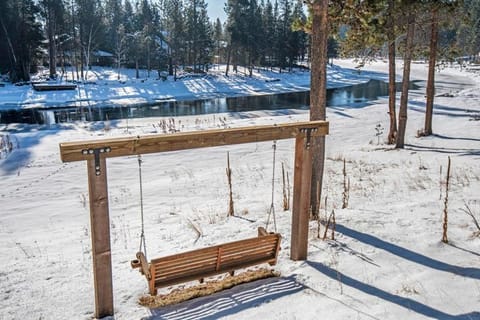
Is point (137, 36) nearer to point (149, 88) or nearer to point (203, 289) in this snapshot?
point (149, 88)

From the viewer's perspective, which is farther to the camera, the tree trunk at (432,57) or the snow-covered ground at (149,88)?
the snow-covered ground at (149,88)

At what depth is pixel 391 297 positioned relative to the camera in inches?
169

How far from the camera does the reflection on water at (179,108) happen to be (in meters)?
28.5

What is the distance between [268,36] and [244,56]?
440cm

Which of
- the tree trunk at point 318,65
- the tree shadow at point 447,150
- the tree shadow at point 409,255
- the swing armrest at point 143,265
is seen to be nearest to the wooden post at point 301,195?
the tree shadow at point 409,255

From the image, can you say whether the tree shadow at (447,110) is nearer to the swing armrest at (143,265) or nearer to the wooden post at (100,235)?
the swing armrest at (143,265)

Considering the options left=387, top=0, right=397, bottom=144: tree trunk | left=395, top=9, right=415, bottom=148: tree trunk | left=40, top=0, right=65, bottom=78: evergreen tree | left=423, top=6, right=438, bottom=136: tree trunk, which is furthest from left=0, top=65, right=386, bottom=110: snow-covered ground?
left=395, top=9, right=415, bottom=148: tree trunk

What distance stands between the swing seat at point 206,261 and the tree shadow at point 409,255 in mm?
1584

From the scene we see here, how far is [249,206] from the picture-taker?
8.20m

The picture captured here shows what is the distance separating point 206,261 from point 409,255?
264cm

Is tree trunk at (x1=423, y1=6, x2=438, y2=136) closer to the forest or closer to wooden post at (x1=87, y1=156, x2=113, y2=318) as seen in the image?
wooden post at (x1=87, y1=156, x2=113, y2=318)

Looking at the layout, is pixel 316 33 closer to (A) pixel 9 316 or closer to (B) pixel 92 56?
(A) pixel 9 316

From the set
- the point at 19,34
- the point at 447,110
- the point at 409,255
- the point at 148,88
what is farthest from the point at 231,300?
the point at 19,34

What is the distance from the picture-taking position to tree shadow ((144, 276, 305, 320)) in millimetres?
4180
